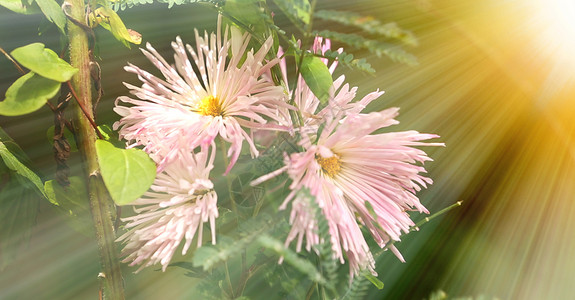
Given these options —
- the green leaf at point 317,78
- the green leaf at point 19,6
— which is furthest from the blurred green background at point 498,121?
the green leaf at point 19,6

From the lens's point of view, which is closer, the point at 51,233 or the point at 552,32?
the point at 51,233

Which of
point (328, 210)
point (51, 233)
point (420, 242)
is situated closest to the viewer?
point (328, 210)

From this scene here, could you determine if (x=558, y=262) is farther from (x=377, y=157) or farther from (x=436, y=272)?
(x=377, y=157)

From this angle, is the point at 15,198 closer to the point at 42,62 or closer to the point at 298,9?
the point at 42,62

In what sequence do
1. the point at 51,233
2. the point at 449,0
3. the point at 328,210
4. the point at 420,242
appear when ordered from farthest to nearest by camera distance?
the point at 449,0, the point at 420,242, the point at 51,233, the point at 328,210

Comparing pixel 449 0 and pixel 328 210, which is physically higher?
pixel 449 0

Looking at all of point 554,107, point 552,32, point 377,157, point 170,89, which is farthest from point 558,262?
point 170,89

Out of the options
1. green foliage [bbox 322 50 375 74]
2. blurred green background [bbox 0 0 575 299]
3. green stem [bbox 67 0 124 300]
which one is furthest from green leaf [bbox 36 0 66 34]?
blurred green background [bbox 0 0 575 299]
